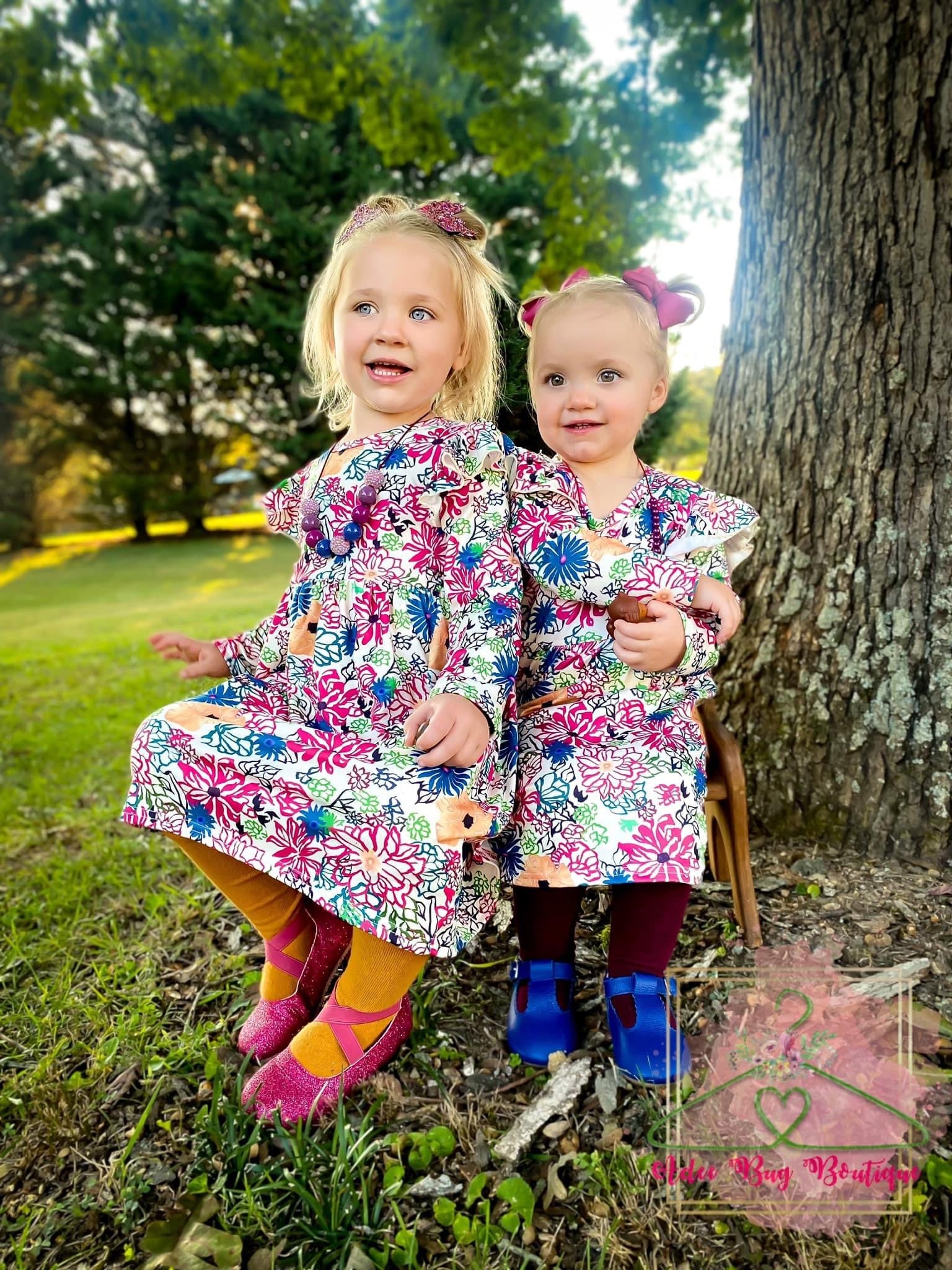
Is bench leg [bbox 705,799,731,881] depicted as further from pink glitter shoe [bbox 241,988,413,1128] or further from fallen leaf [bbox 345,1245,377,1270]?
fallen leaf [bbox 345,1245,377,1270]

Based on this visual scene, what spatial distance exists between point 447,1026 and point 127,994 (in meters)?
0.78

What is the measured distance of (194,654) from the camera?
192cm

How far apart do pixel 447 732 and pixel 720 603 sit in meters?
0.65

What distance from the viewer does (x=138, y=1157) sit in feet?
5.05

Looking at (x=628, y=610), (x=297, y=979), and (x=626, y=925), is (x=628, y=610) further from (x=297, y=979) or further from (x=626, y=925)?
(x=297, y=979)

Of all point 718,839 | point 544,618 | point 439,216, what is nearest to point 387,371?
point 439,216

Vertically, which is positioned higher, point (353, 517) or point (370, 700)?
point (353, 517)

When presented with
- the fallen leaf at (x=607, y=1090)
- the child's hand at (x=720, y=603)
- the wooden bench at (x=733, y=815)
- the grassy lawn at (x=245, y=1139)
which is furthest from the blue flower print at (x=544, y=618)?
the fallen leaf at (x=607, y=1090)

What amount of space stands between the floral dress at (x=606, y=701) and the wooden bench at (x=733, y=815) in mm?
114

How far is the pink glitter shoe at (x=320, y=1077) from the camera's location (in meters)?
1.56

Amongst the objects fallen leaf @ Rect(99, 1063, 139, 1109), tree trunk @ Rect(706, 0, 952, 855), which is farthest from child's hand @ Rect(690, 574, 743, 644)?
fallen leaf @ Rect(99, 1063, 139, 1109)

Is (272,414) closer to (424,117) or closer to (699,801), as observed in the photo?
(424,117)

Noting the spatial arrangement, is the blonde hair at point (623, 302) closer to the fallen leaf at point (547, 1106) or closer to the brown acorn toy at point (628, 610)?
the brown acorn toy at point (628, 610)

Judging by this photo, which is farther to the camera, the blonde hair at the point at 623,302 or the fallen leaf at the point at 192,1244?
the blonde hair at the point at 623,302
